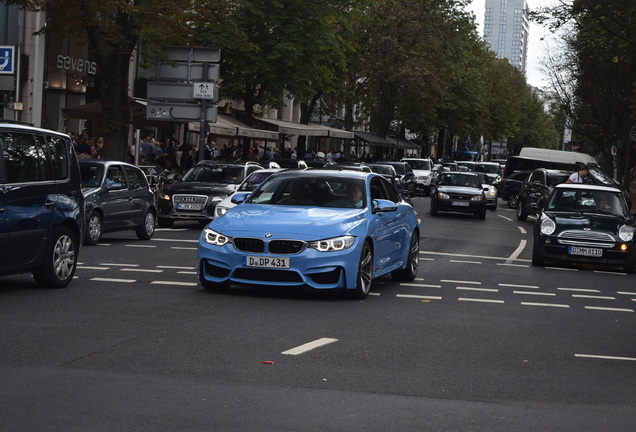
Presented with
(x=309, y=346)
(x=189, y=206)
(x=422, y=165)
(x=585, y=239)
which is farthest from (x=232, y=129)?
(x=309, y=346)

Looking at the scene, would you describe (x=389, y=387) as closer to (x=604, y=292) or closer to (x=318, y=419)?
(x=318, y=419)

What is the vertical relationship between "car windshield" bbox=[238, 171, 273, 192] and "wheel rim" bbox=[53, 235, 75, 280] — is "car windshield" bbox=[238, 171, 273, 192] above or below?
above

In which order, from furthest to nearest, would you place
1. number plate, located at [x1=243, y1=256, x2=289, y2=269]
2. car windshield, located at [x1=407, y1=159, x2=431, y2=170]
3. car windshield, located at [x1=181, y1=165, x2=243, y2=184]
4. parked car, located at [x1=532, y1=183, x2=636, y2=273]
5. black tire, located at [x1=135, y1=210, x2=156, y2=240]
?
1. car windshield, located at [x1=407, y1=159, x2=431, y2=170]
2. car windshield, located at [x1=181, y1=165, x2=243, y2=184]
3. black tire, located at [x1=135, y1=210, x2=156, y2=240]
4. parked car, located at [x1=532, y1=183, x2=636, y2=273]
5. number plate, located at [x1=243, y1=256, x2=289, y2=269]

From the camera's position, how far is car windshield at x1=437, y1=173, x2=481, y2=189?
3743cm

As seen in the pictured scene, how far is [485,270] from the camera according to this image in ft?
58.2

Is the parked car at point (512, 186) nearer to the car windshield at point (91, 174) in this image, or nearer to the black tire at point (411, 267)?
the car windshield at point (91, 174)

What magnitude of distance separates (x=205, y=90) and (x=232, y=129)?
10.9 metres

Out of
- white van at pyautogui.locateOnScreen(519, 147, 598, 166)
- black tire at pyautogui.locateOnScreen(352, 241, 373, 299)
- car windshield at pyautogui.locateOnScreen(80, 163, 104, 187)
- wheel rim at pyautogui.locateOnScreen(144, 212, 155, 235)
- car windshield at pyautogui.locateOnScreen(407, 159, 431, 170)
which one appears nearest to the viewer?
black tire at pyautogui.locateOnScreen(352, 241, 373, 299)

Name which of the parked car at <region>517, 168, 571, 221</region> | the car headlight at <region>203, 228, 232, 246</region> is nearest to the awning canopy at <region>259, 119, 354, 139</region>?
the parked car at <region>517, 168, 571, 221</region>

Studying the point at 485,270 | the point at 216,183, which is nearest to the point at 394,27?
the point at 216,183

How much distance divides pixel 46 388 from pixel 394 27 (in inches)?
2284

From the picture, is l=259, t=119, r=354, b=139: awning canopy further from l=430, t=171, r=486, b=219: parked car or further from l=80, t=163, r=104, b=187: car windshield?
l=80, t=163, r=104, b=187: car windshield

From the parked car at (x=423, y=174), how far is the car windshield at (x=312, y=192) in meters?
42.6

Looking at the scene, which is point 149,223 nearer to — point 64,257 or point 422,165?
point 64,257
